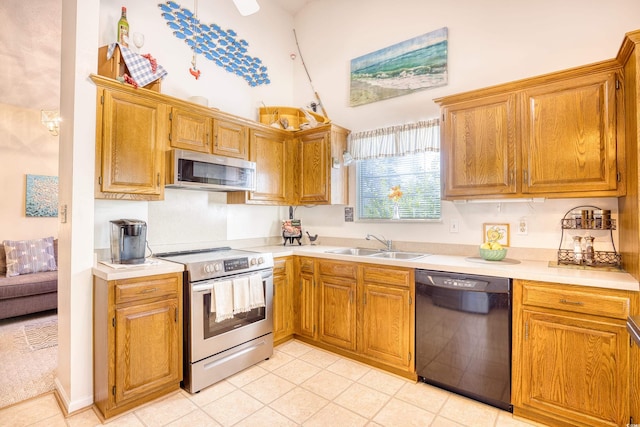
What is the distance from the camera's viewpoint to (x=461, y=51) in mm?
2855

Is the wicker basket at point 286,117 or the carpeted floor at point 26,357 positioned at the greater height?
the wicker basket at point 286,117

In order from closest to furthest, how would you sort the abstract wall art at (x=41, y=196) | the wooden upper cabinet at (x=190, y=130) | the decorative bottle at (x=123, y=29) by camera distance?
the decorative bottle at (x=123, y=29), the wooden upper cabinet at (x=190, y=130), the abstract wall art at (x=41, y=196)

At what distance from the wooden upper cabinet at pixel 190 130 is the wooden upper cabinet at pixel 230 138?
82 mm

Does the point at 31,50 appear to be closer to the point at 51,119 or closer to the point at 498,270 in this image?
the point at 51,119

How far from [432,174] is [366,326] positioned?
1545 millimetres

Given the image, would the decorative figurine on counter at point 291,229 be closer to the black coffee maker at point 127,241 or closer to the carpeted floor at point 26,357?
the black coffee maker at point 127,241

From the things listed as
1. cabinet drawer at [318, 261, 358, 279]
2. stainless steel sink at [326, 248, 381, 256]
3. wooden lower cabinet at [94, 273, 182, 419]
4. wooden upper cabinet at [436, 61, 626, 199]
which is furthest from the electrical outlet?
wooden lower cabinet at [94, 273, 182, 419]

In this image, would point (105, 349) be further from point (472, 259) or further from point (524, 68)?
point (524, 68)

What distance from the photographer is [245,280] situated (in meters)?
2.61

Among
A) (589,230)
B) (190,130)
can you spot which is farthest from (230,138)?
(589,230)

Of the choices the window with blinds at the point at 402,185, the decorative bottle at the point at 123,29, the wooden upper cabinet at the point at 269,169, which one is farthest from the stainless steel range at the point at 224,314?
the decorative bottle at the point at 123,29

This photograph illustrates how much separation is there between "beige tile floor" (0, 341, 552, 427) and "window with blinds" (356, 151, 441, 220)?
1518mm

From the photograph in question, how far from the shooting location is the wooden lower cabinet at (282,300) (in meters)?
3.04

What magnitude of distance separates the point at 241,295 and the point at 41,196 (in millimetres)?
4306
